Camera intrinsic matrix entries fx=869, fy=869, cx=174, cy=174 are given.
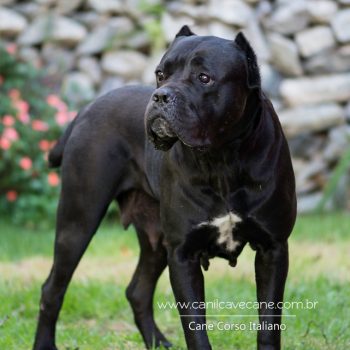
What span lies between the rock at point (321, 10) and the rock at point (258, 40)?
22.7 inches

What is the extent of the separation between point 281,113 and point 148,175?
5.13 meters

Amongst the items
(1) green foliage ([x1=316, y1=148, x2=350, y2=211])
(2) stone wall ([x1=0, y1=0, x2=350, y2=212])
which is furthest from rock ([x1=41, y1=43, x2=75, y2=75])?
(1) green foliage ([x1=316, y1=148, x2=350, y2=211])

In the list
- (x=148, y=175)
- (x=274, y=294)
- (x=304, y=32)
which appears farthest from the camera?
(x=304, y=32)

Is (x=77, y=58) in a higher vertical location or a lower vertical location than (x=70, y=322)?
higher

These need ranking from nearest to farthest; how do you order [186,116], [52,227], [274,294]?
1. [186,116]
2. [274,294]
3. [52,227]

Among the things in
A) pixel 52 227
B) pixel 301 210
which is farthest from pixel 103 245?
pixel 301 210

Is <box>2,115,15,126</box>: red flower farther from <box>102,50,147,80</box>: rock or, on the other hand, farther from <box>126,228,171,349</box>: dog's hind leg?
<box>126,228,171,349</box>: dog's hind leg

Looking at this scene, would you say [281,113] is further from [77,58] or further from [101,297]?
[101,297]

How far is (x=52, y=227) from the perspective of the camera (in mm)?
8641

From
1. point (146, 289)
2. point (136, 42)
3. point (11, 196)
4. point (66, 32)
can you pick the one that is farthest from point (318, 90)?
point (146, 289)

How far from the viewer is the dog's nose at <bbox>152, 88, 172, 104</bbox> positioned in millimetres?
3307

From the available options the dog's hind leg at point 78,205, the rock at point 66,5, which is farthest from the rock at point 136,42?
the dog's hind leg at point 78,205

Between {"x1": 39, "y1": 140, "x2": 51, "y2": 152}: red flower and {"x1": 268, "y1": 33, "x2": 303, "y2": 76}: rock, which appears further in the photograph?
{"x1": 268, "y1": 33, "x2": 303, "y2": 76}: rock

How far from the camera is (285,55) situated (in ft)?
30.3
